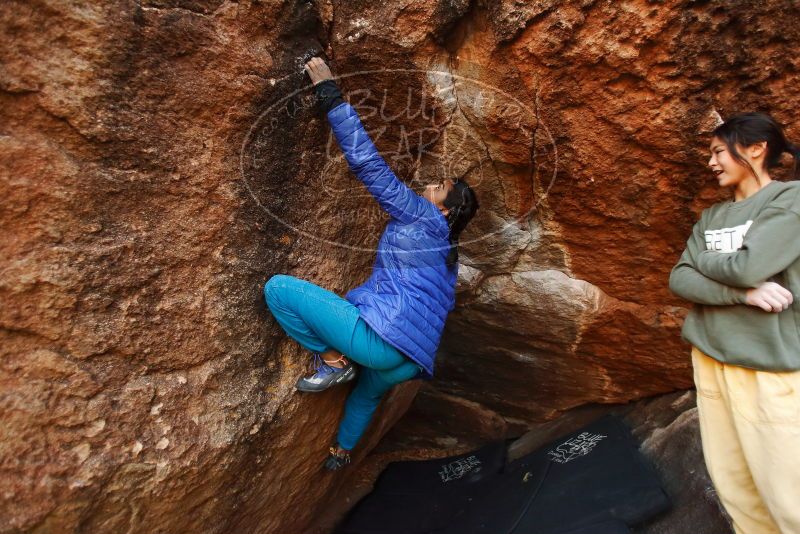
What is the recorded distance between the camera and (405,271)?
2223 millimetres

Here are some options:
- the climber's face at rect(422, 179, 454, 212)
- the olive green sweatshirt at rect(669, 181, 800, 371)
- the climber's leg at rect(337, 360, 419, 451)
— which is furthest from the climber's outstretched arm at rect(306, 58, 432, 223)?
the olive green sweatshirt at rect(669, 181, 800, 371)

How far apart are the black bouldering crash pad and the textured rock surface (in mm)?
896

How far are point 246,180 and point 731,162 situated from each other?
1.69 metres

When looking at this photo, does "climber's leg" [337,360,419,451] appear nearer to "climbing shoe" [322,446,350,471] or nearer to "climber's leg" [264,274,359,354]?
"climbing shoe" [322,446,350,471]

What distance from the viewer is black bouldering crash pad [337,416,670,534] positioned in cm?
281

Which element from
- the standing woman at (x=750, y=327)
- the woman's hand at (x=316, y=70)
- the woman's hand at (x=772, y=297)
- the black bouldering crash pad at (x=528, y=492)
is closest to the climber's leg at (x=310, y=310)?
the woman's hand at (x=316, y=70)

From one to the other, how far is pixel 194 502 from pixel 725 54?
2.61 meters

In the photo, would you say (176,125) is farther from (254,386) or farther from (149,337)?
(254,386)

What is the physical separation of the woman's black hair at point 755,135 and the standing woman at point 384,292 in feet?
3.22

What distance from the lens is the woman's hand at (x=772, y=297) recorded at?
159cm

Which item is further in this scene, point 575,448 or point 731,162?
point 575,448

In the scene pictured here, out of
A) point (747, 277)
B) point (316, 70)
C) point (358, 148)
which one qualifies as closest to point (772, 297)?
point (747, 277)

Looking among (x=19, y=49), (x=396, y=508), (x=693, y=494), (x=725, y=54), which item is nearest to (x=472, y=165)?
(x=725, y=54)

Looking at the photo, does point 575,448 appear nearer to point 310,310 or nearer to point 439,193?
point 439,193
